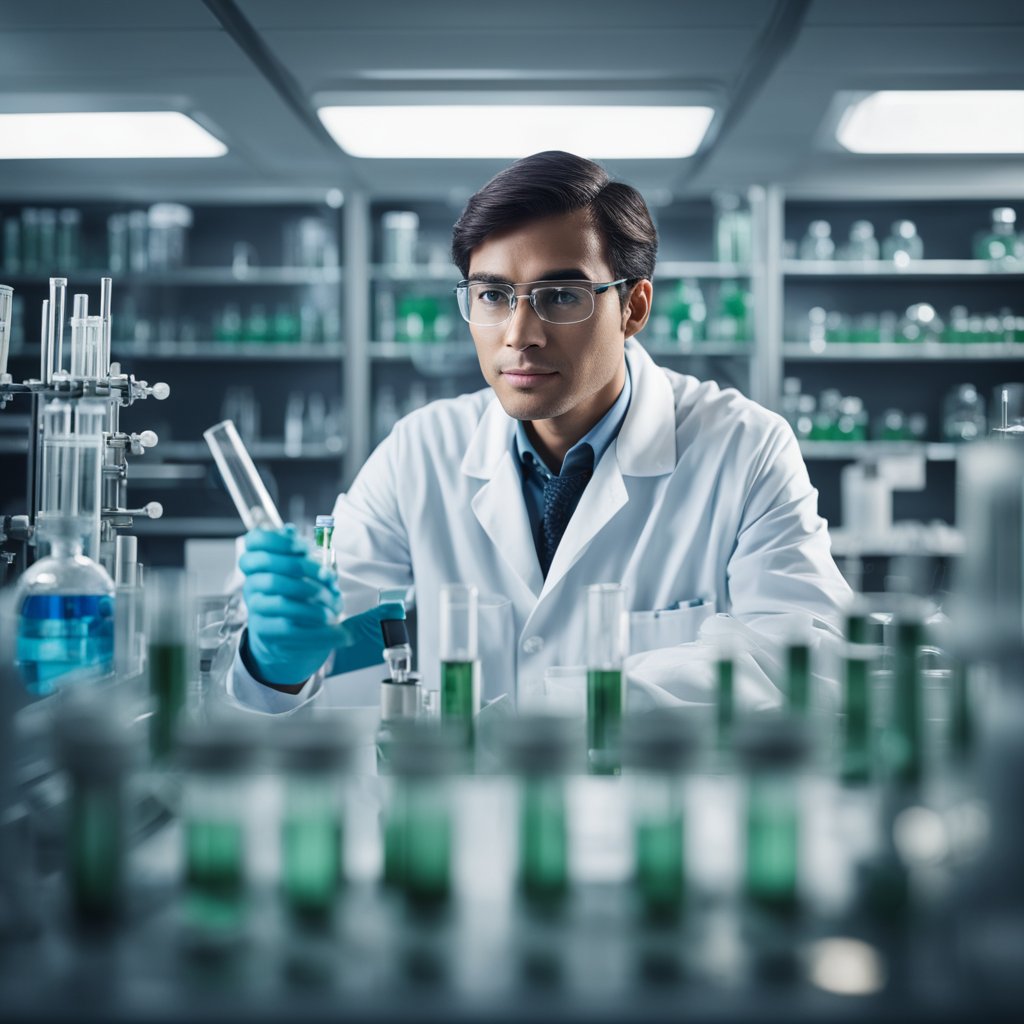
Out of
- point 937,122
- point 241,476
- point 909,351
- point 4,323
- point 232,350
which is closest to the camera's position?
point 241,476

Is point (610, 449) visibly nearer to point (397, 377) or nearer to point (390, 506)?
point (390, 506)

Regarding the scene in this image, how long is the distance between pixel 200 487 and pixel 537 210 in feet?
10.7

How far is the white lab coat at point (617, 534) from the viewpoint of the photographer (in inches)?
71.6

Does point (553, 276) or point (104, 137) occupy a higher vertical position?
point (104, 137)

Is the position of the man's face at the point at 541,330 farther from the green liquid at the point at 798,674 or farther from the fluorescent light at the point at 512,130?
the fluorescent light at the point at 512,130

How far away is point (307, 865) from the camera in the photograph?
70 centimetres

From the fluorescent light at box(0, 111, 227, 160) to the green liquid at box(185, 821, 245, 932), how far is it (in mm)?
3477

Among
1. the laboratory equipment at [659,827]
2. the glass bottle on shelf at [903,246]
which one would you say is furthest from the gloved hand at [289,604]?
the glass bottle on shelf at [903,246]

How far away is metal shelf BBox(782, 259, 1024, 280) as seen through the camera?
14.6 feet

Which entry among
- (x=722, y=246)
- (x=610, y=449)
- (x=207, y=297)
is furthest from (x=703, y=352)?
(x=610, y=449)

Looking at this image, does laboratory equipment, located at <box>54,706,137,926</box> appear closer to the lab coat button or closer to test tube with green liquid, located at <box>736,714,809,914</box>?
test tube with green liquid, located at <box>736,714,809,914</box>

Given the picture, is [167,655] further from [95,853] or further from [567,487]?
[567,487]

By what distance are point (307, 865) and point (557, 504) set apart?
1.35 metres

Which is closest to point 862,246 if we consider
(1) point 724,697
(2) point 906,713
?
(1) point 724,697
